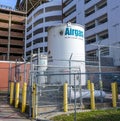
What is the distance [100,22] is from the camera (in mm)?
50094

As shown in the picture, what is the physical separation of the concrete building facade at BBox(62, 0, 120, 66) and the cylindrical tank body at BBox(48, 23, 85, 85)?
72.3 feet

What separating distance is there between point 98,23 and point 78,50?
1431 inches

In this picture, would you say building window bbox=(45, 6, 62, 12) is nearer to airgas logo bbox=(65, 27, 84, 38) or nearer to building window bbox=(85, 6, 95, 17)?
building window bbox=(85, 6, 95, 17)

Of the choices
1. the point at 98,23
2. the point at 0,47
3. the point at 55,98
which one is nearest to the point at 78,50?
the point at 55,98

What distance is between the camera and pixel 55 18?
228 feet

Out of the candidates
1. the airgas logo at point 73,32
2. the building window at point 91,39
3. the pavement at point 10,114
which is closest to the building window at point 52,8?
the building window at point 91,39

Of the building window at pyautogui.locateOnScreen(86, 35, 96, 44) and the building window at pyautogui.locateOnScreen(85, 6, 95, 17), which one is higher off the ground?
the building window at pyautogui.locateOnScreen(85, 6, 95, 17)

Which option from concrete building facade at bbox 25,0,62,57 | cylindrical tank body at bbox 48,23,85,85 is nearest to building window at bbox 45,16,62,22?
concrete building facade at bbox 25,0,62,57

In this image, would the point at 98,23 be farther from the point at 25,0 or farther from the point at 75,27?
the point at 25,0

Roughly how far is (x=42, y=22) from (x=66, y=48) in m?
58.6

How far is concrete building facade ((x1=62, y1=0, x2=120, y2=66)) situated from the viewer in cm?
4174

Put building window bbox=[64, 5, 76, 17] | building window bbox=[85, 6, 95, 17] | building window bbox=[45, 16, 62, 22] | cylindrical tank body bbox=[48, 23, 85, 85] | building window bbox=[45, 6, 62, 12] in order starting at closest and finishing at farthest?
cylindrical tank body bbox=[48, 23, 85, 85]
building window bbox=[85, 6, 95, 17]
building window bbox=[64, 5, 76, 17]
building window bbox=[45, 16, 62, 22]
building window bbox=[45, 6, 62, 12]

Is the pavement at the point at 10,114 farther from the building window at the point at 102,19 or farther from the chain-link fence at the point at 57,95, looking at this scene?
the building window at the point at 102,19

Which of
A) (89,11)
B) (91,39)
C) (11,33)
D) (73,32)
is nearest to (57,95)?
(73,32)
